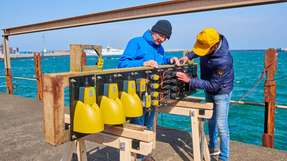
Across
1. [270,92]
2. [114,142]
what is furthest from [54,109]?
[270,92]

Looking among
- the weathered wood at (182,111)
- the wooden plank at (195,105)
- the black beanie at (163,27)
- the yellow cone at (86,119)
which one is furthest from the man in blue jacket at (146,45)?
the yellow cone at (86,119)

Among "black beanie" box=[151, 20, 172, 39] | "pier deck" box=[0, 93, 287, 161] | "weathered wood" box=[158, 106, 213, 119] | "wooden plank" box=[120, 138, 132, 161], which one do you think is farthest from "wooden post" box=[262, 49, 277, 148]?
"wooden plank" box=[120, 138, 132, 161]

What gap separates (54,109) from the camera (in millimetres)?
1615

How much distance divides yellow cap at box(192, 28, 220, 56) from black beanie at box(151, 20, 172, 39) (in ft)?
1.25

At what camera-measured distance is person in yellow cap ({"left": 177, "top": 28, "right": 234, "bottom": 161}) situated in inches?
103

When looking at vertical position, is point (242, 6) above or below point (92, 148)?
above

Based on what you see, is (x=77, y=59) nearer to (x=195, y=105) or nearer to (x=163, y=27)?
(x=163, y=27)

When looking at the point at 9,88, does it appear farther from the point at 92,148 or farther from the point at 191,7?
the point at 191,7

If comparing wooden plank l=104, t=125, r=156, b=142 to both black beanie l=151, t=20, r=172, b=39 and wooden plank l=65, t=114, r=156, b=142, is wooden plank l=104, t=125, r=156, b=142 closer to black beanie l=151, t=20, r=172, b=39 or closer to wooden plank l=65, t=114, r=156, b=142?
wooden plank l=65, t=114, r=156, b=142

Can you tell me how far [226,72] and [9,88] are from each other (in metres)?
7.67

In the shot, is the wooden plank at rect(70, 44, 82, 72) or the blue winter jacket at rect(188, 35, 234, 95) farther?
the blue winter jacket at rect(188, 35, 234, 95)

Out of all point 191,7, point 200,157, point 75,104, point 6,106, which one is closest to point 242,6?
point 191,7

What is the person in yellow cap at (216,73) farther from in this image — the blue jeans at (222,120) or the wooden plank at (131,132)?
the wooden plank at (131,132)

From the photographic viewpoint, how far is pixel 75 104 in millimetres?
1678
